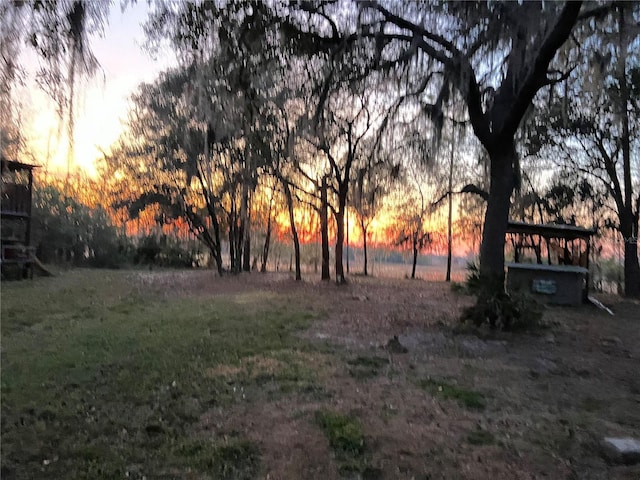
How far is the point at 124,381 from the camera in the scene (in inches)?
206

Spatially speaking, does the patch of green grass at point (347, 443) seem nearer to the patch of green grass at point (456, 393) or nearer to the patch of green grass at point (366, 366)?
the patch of green grass at point (456, 393)

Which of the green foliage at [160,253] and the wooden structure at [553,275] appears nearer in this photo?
the wooden structure at [553,275]

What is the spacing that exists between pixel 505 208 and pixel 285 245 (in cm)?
2404

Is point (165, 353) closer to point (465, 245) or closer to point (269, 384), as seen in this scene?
point (269, 384)

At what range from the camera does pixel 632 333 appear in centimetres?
927

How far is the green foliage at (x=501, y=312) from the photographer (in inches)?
328

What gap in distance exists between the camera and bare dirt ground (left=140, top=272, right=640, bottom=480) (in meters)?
3.46

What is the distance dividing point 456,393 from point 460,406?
0.36 metres

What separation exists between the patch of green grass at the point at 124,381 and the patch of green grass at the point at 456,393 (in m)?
1.24

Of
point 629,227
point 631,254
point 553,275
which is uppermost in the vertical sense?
point 629,227

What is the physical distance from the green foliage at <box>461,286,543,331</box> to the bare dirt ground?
28 centimetres

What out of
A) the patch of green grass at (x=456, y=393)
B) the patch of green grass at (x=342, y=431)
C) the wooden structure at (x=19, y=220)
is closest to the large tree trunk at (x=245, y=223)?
the wooden structure at (x=19, y=220)

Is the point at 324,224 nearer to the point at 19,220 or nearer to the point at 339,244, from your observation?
the point at 339,244

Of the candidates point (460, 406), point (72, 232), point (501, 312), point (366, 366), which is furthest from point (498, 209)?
point (72, 232)
